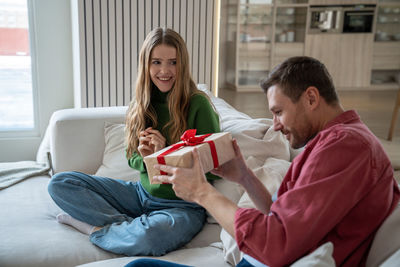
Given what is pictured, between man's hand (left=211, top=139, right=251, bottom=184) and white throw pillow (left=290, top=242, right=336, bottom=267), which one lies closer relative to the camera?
white throw pillow (left=290, top=242, right=336, bottom=267)

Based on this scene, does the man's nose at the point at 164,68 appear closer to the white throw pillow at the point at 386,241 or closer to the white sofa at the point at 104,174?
the white sofa at the point at 104,174

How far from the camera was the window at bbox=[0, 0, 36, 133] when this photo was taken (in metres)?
3.65

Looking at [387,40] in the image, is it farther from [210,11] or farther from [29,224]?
[29,224]

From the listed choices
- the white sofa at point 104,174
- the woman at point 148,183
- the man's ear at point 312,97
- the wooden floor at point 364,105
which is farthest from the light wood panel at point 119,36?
the man's ear at point 312,97

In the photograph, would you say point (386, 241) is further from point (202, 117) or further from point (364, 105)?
point (364, 105)

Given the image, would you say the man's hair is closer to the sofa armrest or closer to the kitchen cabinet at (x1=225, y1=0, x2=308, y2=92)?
the sofa armrest

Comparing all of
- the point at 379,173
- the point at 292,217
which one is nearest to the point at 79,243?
the point at 292,217

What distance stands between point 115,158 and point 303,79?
4.88 feet

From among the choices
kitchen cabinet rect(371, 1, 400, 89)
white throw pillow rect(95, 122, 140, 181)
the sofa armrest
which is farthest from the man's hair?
kitchen cabinet rect(371, 1, 400, 89)

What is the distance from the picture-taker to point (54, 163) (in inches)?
100

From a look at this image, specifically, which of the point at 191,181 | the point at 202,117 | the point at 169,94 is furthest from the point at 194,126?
the point at 191,181

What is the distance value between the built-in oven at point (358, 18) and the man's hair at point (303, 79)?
6422mm

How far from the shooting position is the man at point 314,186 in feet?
3.18

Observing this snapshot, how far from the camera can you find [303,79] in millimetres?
1111
